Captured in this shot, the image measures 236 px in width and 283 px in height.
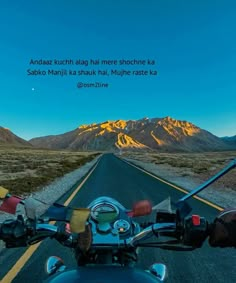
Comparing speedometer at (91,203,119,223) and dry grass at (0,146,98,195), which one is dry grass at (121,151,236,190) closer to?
speedometer at (91,203,119,223)

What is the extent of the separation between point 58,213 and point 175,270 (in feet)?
12.3

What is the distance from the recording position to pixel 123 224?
8.36 feet

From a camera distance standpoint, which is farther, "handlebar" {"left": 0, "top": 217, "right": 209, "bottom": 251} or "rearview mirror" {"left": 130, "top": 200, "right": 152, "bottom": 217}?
"rearview mirror" {"left": 130, "top": 200, "right": 152, "bottom": 217}

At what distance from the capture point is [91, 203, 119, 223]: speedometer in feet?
8.03

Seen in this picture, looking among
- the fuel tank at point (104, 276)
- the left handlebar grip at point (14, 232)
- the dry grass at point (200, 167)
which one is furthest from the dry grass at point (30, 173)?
the fuel tank at point (104, 276)

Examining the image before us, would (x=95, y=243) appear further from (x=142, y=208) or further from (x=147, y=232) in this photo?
(x=142, y=208)

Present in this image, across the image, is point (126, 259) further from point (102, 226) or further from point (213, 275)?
point (213, 275)

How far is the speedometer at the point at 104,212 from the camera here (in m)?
2.45

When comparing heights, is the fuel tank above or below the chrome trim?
below

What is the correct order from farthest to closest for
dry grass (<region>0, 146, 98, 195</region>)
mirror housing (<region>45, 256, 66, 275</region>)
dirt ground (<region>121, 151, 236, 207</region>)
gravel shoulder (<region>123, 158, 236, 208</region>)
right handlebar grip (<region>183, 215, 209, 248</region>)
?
dry grass (<region>0, 146, 98, 195</region>)
dirt ground (<region>121, 151, 236, 207</region>)
gravel shoulder (<region>123, 158, 236, 208</region>)
mirror housing (<region>45, 256, 66, 275</region>)
right handlebar grip (<region>183, 215, 209, 248</region>)

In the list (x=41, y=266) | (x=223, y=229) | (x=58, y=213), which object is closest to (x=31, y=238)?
(x=58, y=213)

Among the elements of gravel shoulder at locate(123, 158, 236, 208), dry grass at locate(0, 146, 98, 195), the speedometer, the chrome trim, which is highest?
the speedometer

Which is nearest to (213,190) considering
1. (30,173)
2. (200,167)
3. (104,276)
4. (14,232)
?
(30,173)

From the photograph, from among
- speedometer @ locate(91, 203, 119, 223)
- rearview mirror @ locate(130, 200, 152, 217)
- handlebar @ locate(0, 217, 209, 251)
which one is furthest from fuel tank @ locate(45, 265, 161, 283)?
rearview mirror @ locate(130, 200, 152, 217)
